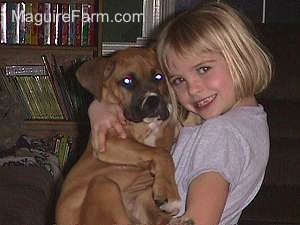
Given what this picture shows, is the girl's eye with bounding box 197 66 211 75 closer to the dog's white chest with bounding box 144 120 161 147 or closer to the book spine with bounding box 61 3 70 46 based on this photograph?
the dog's white chest with bounding box 144 120 161 147

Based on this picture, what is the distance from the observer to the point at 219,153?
1489 mm

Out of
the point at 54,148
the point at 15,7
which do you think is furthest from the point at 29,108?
the point at 15,7

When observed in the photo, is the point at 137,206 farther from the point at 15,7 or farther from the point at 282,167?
the point at 15,7

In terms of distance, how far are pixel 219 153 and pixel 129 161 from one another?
46cm

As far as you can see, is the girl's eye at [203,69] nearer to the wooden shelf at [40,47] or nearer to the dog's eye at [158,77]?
the dog's eye at [158,77]

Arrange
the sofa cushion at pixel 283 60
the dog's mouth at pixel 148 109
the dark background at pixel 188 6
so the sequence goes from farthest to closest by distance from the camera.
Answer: the dark background at pixel 188 6 → the sofa cushion at pixel 283 60 → the dog's mouth at pixel 148 109

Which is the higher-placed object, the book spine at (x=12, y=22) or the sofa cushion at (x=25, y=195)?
the book spine at (x=12, y=22)

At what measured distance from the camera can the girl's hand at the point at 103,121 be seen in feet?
6.26

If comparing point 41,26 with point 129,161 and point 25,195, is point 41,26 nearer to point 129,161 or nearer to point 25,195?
point 25,195

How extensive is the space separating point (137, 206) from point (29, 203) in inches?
42.2

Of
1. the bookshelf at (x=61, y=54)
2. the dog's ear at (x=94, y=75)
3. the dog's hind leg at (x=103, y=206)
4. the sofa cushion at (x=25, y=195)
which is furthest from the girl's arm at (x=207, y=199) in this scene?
the bookshelf at (x=61, y=54)

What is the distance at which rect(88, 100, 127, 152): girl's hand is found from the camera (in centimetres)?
191

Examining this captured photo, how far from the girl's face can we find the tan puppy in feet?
0.83

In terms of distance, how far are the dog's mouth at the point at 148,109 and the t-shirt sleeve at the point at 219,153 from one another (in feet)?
1.69
